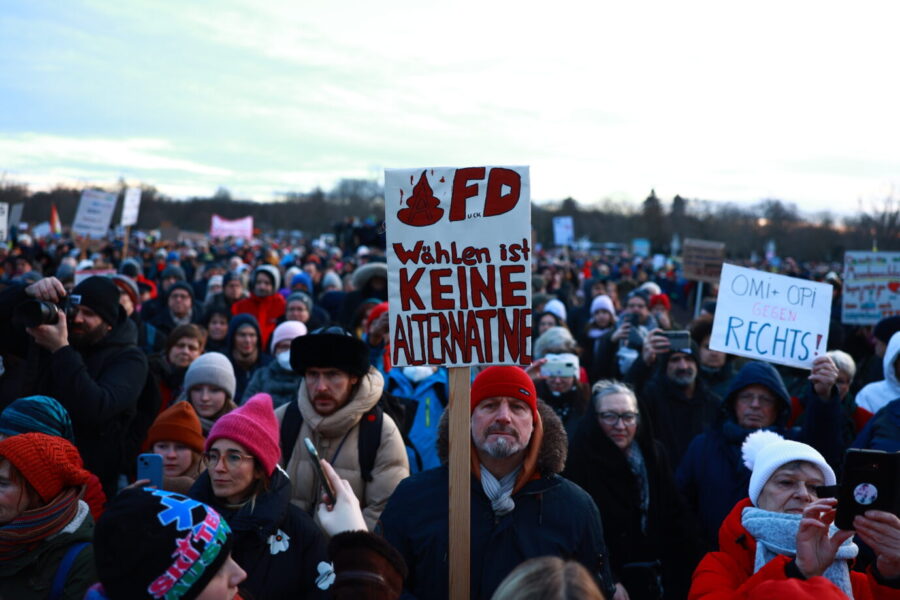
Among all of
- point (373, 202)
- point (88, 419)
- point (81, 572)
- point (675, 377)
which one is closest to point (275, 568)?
point (81, 572)

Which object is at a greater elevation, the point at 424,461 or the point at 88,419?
the point at 88,419

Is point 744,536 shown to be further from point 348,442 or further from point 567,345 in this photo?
point 567,345

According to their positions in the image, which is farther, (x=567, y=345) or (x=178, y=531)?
(x=567, y=345)

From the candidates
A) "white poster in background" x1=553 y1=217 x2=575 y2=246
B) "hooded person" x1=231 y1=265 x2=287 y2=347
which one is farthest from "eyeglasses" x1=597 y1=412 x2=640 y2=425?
"white poster in background" x1=553 y1=217 x2=575 y2=246

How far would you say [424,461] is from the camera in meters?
4.98

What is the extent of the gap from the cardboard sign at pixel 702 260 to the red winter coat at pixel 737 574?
920 centimetres

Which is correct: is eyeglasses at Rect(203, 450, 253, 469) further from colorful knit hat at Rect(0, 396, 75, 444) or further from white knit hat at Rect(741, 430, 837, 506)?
white knit hat at Rect(741, 430, 837, 506)

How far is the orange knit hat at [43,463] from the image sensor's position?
2.98 meters

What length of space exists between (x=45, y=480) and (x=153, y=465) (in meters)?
0.43

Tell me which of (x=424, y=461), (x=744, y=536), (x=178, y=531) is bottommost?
(x=424, y=461)

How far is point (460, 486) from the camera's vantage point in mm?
3064

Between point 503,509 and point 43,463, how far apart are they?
1.75 metres

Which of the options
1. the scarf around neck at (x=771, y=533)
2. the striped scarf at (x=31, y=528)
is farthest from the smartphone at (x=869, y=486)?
the striped scarf at (x=31, y=528)

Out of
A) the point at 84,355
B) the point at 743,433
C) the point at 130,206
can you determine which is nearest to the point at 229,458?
the point at 84,355
